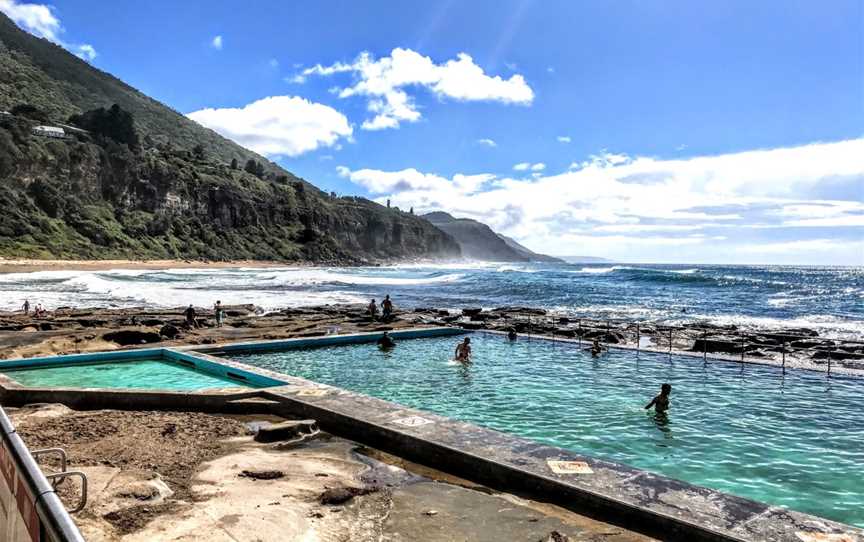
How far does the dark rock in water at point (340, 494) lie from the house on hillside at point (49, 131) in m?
110

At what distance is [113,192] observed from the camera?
3974 inches

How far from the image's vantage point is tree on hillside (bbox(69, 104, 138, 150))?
113 m

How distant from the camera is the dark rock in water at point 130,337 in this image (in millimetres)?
18109

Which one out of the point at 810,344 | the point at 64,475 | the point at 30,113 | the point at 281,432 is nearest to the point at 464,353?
the point at 281,432

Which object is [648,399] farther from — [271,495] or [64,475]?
[64,475]

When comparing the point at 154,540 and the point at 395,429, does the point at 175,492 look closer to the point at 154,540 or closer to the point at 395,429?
the point at 154,540

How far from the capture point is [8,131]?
88.0 metres

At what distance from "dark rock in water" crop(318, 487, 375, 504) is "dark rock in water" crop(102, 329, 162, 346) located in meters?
14.0

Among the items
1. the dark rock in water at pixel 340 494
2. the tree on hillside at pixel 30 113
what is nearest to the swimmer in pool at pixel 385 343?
the dark rock in water at pixel 340 494

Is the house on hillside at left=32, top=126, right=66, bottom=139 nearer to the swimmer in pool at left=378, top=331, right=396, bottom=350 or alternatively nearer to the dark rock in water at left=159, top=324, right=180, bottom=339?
the dark rock in water at left=159, top=324, right=180, bottom=339

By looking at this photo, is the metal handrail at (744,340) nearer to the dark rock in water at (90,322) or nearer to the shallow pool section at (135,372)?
the shallow pool section at (135,372)

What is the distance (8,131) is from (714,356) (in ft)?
333

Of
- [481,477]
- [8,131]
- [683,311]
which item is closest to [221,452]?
[481,477]

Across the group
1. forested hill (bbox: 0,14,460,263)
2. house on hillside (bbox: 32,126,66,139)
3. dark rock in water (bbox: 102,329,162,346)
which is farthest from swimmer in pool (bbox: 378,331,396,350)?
house on hillside (bbox: 32,126,66,139)
